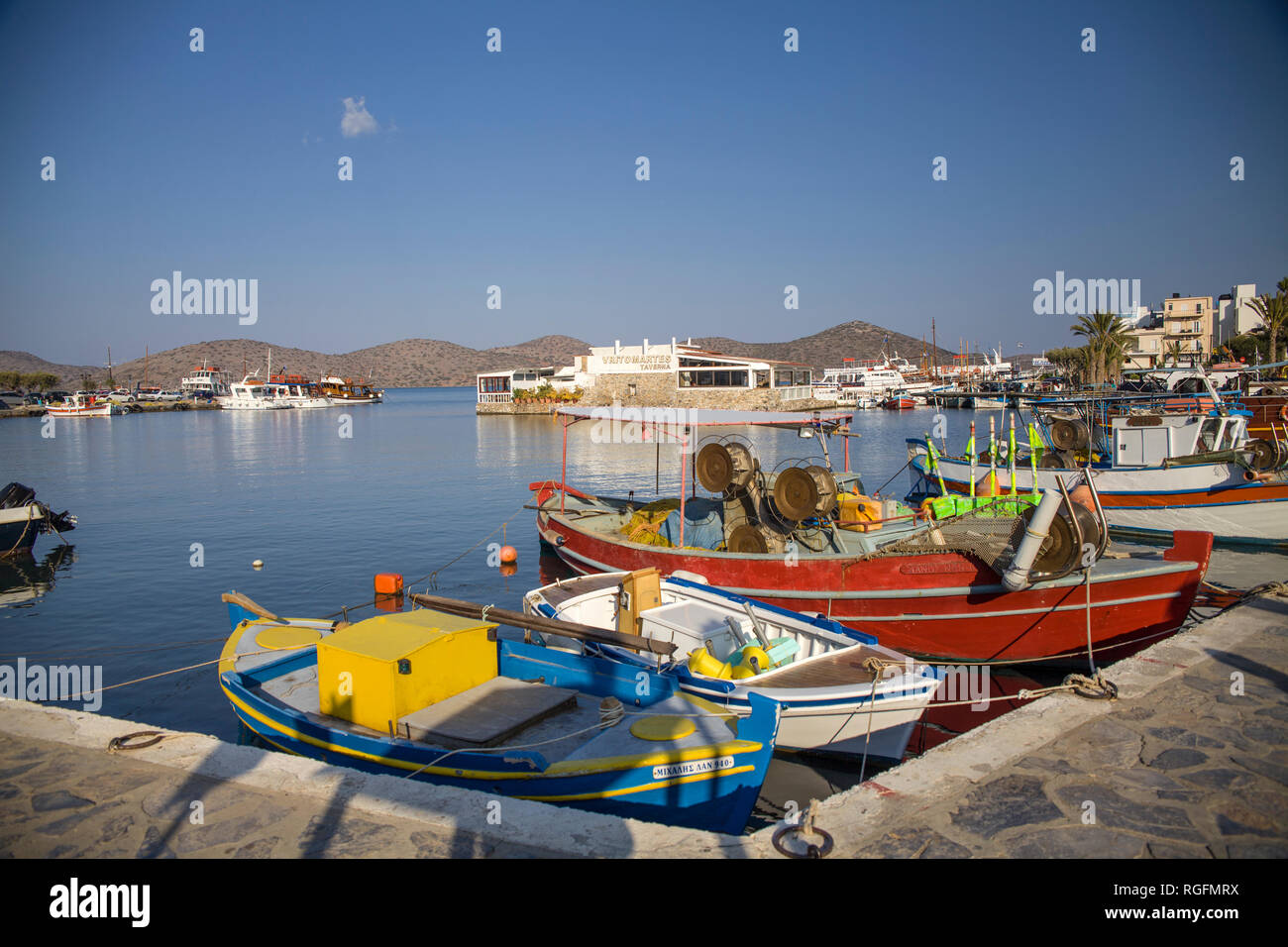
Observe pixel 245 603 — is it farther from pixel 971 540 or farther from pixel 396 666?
pixel 971 540

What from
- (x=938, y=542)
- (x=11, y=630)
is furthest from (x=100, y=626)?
(x=938, y=542)

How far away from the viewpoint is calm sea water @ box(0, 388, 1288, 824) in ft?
52.0

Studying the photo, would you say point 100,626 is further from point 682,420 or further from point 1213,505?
point 1213,505

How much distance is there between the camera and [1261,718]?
19.9 ft

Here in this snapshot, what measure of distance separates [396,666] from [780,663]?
16.6ft

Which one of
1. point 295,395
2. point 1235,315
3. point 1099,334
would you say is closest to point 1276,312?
point 1099,334

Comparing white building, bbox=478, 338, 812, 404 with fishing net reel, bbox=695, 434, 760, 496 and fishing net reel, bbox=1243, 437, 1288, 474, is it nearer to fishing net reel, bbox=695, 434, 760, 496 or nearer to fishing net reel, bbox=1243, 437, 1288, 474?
fishing net reel, bbox=1243, 437, 1288, 474

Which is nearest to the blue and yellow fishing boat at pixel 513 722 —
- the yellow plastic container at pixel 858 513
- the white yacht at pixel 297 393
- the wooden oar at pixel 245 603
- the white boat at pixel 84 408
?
the wooden oar at pixel 245 603

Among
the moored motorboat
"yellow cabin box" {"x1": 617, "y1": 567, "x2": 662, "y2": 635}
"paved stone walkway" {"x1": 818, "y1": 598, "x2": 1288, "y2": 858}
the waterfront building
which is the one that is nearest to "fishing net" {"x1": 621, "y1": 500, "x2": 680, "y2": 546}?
"yellow cabin box" {"x1": 617, "y1": 567, "x2": 662, "y2": 635}

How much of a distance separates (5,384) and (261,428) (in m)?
83.8

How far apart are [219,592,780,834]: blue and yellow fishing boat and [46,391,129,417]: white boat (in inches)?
4948

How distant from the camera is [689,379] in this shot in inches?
3469

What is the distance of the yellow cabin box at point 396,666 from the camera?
7258 millimetres
